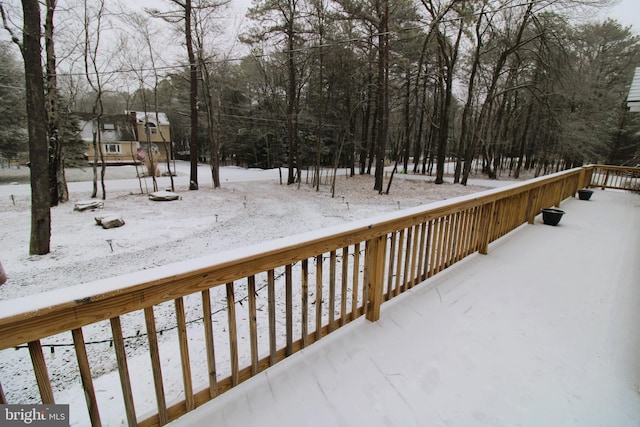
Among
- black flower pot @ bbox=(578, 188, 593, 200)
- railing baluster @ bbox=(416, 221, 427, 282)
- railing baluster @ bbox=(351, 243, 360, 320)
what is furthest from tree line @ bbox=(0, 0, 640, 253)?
railing baluster @ bbox=(351, 243, 360, 320)

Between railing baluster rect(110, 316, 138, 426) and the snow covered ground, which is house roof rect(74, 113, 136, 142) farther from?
railing baluster rect(110, 316, 138, 426)

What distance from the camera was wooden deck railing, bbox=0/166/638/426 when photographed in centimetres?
100

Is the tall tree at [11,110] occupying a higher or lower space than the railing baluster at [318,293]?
higher

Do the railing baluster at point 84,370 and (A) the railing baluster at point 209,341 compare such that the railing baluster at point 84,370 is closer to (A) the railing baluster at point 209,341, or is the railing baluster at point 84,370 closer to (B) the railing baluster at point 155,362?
(B) the railing baluster at point 155,362

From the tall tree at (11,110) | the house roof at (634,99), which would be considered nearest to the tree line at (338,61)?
the tall tree at (11,110)

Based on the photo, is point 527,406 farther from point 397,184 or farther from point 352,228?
point 397,184

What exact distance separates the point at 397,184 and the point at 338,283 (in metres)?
11.8

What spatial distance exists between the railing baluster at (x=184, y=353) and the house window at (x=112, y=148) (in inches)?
1124

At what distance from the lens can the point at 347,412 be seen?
59.7 inches

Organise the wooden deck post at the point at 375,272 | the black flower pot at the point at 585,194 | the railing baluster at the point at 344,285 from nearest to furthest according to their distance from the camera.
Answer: the railing baluster at the point at 344,285
the wooden deck post at the point at 375,272
the black flower pot at the point at 585,194

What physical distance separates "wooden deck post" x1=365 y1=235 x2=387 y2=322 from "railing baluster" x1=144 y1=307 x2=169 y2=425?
138cm

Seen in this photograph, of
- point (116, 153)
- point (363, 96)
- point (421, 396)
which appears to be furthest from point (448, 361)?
point (116, 153)

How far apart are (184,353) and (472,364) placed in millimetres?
1719

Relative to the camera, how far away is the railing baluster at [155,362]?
1.19 meters
